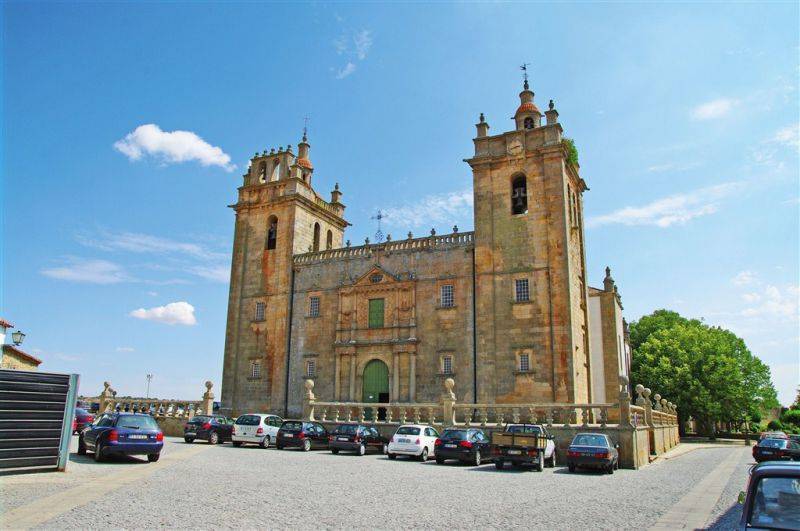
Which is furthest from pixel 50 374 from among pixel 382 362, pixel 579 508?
pixel 382 362

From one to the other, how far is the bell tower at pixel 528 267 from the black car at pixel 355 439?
7.72 metres

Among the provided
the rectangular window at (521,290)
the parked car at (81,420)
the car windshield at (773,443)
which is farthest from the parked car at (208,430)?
the car windshield at (773,443)

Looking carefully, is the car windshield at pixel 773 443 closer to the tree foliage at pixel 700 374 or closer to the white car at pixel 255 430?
the white car at pixel 255 430

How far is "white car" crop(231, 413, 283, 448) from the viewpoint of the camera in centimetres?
2564

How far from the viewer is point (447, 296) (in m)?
32.8

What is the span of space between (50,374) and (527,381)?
855 inches

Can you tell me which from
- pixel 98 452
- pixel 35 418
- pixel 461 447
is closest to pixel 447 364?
pixel 461 447

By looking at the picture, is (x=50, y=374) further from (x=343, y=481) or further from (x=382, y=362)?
(x=382, y=362)

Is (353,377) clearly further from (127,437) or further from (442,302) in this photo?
(127,437)

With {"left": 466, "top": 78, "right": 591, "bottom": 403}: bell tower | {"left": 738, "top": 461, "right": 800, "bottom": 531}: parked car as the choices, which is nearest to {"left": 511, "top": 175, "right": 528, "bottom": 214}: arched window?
{"left": 466, "top": 78, "right": 591, "bottom": 403}: bell tower

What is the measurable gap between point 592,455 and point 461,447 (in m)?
4.41

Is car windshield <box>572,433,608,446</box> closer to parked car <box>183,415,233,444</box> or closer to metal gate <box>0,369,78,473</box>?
metal gate <box>0,369,78,473</box>

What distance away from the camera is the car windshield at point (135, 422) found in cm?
1711

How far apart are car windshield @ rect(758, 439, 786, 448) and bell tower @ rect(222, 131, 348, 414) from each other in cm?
2573
